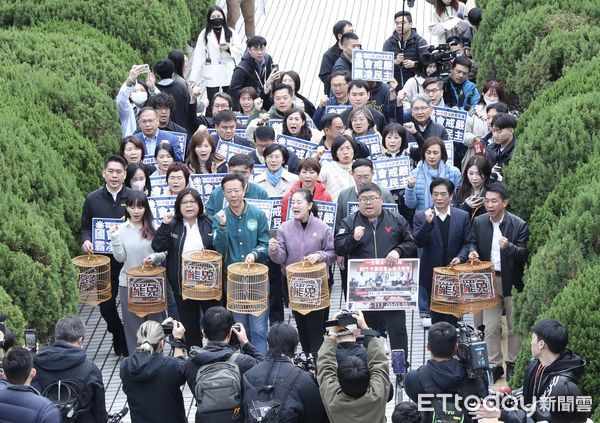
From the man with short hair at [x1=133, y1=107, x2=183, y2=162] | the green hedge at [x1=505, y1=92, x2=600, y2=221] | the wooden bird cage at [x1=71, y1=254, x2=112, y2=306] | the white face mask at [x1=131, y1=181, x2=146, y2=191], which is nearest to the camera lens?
the green hedge at [x1=505, y1=92, x2=600, y2=221]

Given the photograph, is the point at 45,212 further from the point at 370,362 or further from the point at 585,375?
the point at 585,375

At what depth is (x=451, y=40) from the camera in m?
19.3

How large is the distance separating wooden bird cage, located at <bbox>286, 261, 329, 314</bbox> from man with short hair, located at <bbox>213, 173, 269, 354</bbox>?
427mm

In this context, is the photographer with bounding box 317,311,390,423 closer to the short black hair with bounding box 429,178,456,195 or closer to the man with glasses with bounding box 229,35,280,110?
the short black hair with bounding box 429,178,456,195

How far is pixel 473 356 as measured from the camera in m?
9.96

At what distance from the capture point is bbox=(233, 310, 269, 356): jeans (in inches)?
527

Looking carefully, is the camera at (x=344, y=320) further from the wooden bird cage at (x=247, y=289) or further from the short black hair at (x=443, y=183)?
the short black hair at (x=443, y=183)

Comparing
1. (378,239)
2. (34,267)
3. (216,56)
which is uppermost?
(216,56)

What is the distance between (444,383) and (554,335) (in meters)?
0.91

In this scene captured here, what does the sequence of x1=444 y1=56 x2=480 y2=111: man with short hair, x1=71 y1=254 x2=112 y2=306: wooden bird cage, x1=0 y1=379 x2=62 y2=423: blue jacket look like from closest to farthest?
1. x1=0 y1=379 x2=62 y2=423: blue jacket
2. x1=71 y1=254 x2=112 y2=306: wooden bird cage
3. x1=444 y1=56 x2=480 y2=111: man with short hair

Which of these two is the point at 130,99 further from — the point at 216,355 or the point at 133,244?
the point at 216,355

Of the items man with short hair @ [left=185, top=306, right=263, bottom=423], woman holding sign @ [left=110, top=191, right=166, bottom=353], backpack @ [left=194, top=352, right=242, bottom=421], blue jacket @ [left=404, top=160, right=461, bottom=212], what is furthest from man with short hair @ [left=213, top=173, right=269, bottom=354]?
backpack @ [left=194, top=352, right=242, bottom=421]

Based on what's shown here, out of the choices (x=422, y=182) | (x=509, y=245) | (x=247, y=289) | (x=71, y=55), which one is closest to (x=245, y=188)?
(x=247, y=289)

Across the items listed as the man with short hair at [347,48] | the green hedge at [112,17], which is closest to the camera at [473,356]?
the man with short hair at [347,48]
